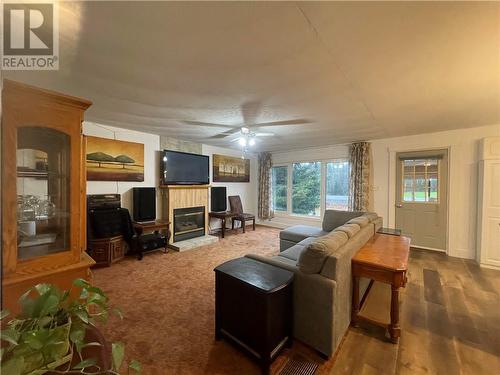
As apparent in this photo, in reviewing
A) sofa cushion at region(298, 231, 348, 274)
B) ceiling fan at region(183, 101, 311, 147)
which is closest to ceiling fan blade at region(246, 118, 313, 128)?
ceiling fan at region(183, 101, 311, 147)

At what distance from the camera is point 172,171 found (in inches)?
181

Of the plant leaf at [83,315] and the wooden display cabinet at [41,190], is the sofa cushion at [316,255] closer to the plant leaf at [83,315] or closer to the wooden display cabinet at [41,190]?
the plant leaf at [83,315]

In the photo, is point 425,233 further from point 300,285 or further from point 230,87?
point 230,87

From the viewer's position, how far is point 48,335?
1.99 feet

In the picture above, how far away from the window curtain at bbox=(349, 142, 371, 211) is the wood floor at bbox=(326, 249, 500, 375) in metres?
2.13

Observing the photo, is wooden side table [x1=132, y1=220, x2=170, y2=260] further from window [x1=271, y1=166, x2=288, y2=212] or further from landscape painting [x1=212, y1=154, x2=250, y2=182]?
window [x1=271, y1=166, x2=288, y2=212]

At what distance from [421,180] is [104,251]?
5.94 metres

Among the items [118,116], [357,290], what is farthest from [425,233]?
[118,116]

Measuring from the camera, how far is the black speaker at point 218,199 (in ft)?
19.0

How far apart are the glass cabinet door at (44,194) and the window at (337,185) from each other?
533 centimetres

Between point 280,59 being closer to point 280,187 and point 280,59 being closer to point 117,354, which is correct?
point 117,354

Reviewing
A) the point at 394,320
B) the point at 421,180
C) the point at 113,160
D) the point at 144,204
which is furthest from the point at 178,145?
the point at 421,180

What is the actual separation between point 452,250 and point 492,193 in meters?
1.26

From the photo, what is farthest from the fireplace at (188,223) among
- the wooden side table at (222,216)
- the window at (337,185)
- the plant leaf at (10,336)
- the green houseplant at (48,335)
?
the plant leaf at (10,336)
